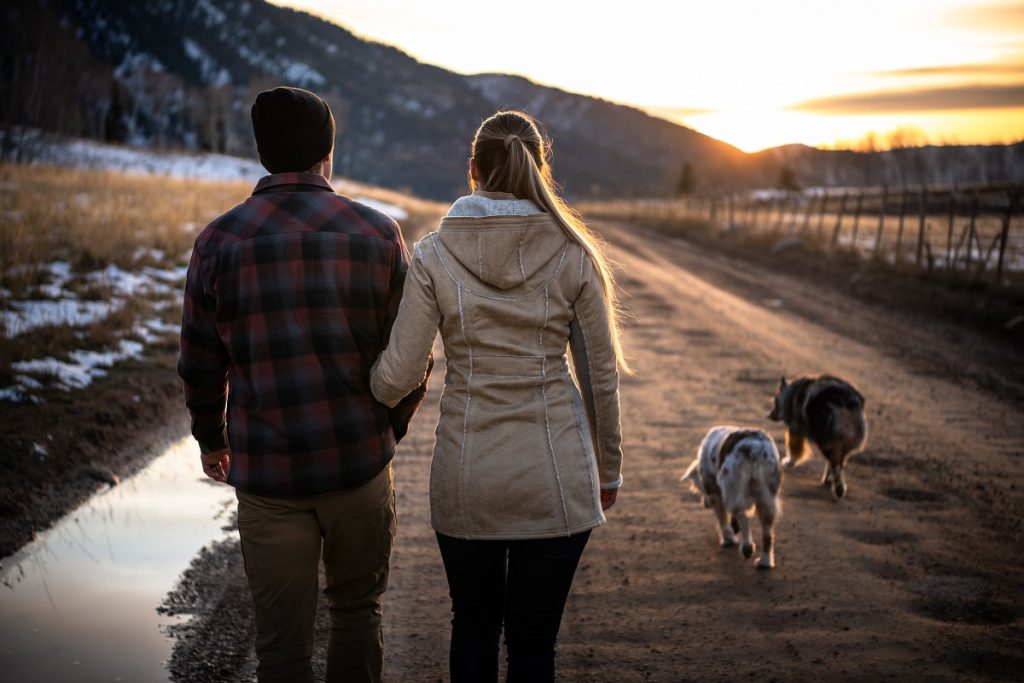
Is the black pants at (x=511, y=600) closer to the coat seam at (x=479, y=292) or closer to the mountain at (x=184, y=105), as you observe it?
the coat seam at (x=479, y=292)

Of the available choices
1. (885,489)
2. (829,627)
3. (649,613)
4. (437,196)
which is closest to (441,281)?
(649,613)

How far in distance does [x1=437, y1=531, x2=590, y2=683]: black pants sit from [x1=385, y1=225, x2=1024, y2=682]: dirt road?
46.0 inches

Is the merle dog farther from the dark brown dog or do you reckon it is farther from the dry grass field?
the dry grass field

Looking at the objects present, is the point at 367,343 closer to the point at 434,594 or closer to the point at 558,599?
the point at 558,599

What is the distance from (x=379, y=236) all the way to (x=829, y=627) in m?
3.02

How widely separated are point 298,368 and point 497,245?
0.71 m

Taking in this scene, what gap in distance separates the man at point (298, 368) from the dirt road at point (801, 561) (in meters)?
1.26

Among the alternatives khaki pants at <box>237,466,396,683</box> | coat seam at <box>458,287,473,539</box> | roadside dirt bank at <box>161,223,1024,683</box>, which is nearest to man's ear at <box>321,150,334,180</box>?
coat seam at <box>458,287,473,539</box>

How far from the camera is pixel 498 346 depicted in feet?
7.75

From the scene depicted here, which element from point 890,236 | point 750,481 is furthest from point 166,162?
point 750,481

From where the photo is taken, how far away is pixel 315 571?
8.45 feet

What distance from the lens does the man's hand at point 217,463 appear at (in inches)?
110

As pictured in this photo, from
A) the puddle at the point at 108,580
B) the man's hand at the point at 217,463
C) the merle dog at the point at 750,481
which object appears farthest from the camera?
the merle dog at the point at 750,481

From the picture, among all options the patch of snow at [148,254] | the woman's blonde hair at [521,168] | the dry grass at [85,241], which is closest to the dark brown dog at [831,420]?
the woman's blonde hair at [521,168]
